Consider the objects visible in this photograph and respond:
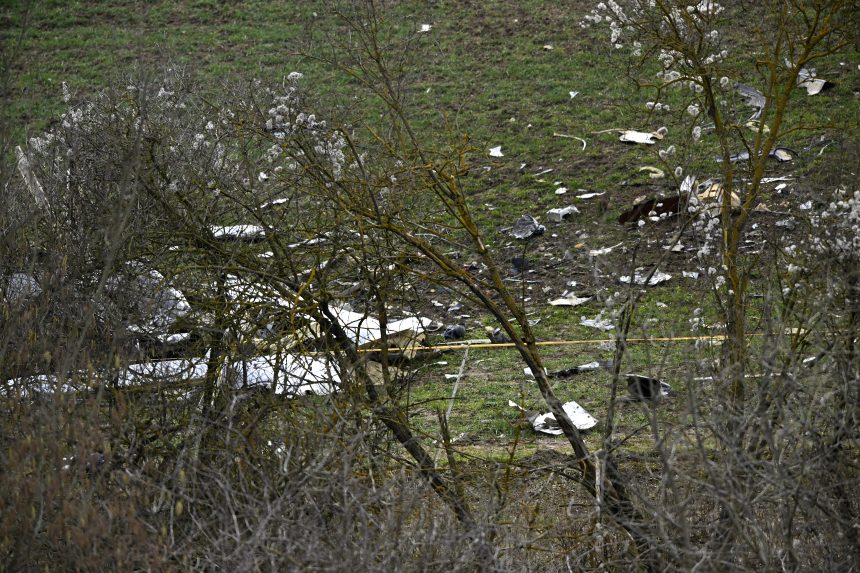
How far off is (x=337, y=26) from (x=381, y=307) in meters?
11.6

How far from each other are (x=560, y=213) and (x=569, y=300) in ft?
5.86

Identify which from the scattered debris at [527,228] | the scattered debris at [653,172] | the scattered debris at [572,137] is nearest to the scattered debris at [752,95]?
the scattered debris at [653,172]

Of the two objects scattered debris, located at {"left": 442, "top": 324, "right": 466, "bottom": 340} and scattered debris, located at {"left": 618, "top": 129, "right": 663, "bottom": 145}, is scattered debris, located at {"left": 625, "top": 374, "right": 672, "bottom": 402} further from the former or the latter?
scattered debris, located at {"left": 618, "top": 129, "right": 663, "bottom": 145}

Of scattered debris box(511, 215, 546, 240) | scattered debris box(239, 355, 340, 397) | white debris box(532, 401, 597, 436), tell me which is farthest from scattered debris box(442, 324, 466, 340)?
scattered debris box(239, 355, 340, 397)

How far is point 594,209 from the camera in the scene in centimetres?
1106

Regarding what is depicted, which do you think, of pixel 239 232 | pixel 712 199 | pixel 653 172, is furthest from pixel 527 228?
pixel 239 232

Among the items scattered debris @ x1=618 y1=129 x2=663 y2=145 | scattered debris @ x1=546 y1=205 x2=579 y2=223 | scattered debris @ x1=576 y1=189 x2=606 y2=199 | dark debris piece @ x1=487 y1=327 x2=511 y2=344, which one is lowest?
dark debris piece @ x1=487 y1=327 x2=511 y2=344

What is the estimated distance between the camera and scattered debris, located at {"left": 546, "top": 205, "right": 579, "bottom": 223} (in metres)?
11.1

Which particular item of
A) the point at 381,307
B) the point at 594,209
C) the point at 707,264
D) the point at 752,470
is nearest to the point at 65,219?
the point at 381,307

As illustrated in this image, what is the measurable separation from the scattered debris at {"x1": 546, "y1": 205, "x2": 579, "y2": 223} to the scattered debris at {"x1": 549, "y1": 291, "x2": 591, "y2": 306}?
1.61m

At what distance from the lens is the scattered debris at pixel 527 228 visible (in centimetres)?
1087

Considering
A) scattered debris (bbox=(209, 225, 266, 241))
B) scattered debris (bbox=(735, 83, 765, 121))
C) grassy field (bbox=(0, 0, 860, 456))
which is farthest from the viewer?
scattered debris (bbox=(735, 83, 765, 121))

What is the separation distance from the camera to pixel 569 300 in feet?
→ 31.4

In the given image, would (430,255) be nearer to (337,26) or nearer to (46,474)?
(46,474)
